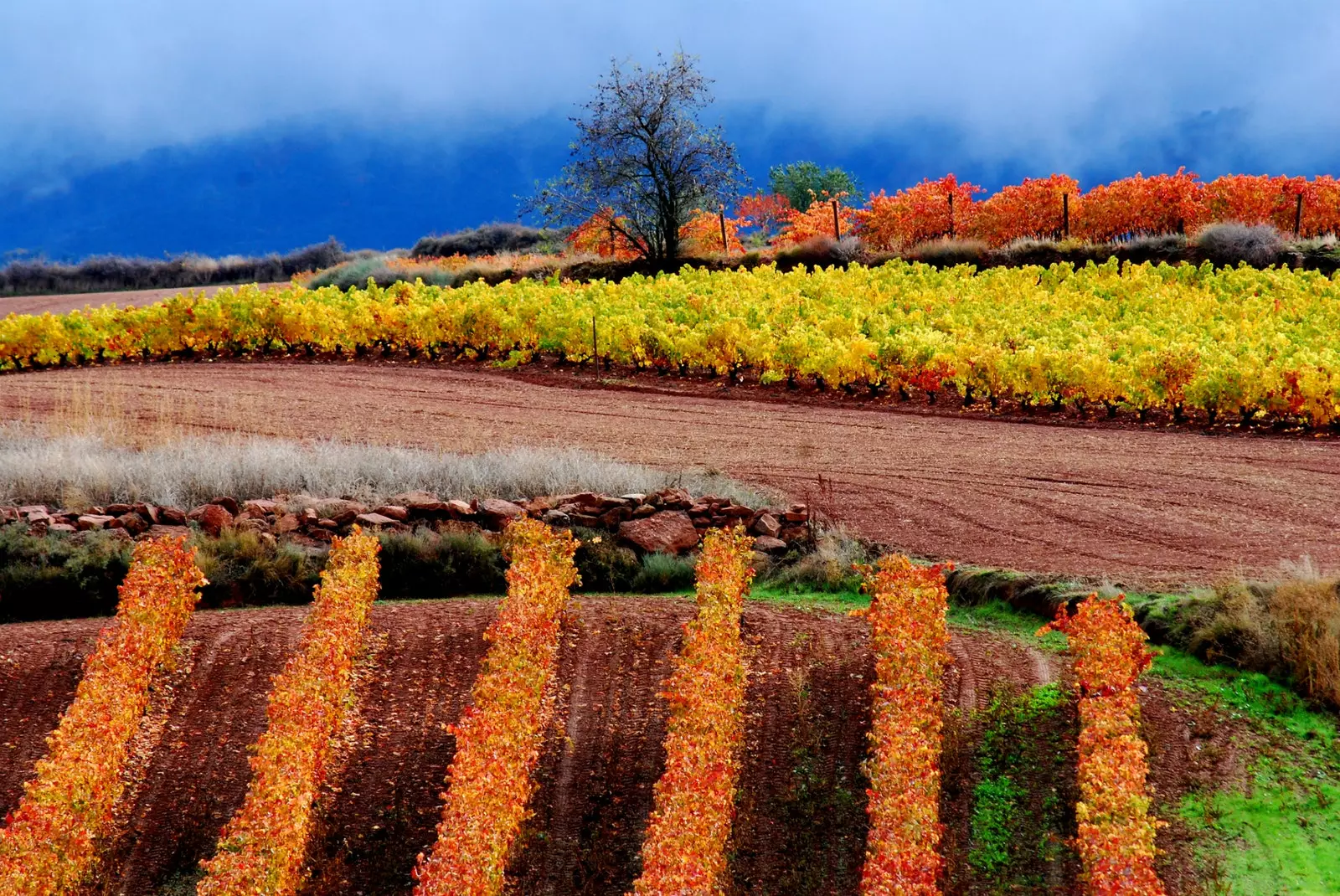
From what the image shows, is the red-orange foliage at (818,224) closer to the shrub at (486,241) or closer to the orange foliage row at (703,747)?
the shrub at (486,241)

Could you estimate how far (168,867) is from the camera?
734 cm

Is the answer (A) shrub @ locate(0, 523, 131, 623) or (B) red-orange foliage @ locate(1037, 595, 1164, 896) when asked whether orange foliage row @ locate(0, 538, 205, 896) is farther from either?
(B) red-orange foliage @ locate(1037, 595, 1164, 896)

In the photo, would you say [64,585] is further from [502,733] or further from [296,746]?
[502,733]

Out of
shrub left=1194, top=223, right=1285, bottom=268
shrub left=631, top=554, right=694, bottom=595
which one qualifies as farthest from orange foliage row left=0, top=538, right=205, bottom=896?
shrub left=1194, top=223, right=1285, bottom=268

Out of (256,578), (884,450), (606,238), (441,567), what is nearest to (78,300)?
(606,238)

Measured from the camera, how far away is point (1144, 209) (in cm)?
3003

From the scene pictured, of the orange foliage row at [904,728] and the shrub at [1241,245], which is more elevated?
the shrub at [1241,245]

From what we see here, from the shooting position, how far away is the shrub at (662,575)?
1058cm

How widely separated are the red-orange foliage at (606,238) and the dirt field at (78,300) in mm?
7823

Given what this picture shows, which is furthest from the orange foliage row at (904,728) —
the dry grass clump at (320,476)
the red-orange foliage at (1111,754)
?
the dry grass clump at (320,476)

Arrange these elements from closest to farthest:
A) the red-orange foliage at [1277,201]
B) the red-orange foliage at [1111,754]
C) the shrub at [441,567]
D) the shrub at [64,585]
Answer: the red-orange foliage at [1111,754] < the shrub at [64,585] < the shrub at [441,567] < the red-orange foliage at [1277,201]

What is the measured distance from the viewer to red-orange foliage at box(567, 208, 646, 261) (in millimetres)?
32625

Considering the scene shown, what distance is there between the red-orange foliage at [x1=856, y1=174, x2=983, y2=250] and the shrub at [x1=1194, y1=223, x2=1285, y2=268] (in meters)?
6.14

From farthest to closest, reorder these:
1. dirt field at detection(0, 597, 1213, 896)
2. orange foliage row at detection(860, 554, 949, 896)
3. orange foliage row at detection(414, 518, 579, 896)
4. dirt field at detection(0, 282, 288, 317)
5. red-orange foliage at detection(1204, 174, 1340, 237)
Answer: dirt field at detection(0, 282, 288, 317) → red-orange foliage at detection(1204, 174, 1340, 237) → dirt field at detection(0, 597, 1213, 896) → orange foliage row at detection(414, 518, 579, 896) → orange foliage row at detection(860, 554, 949, 896)
